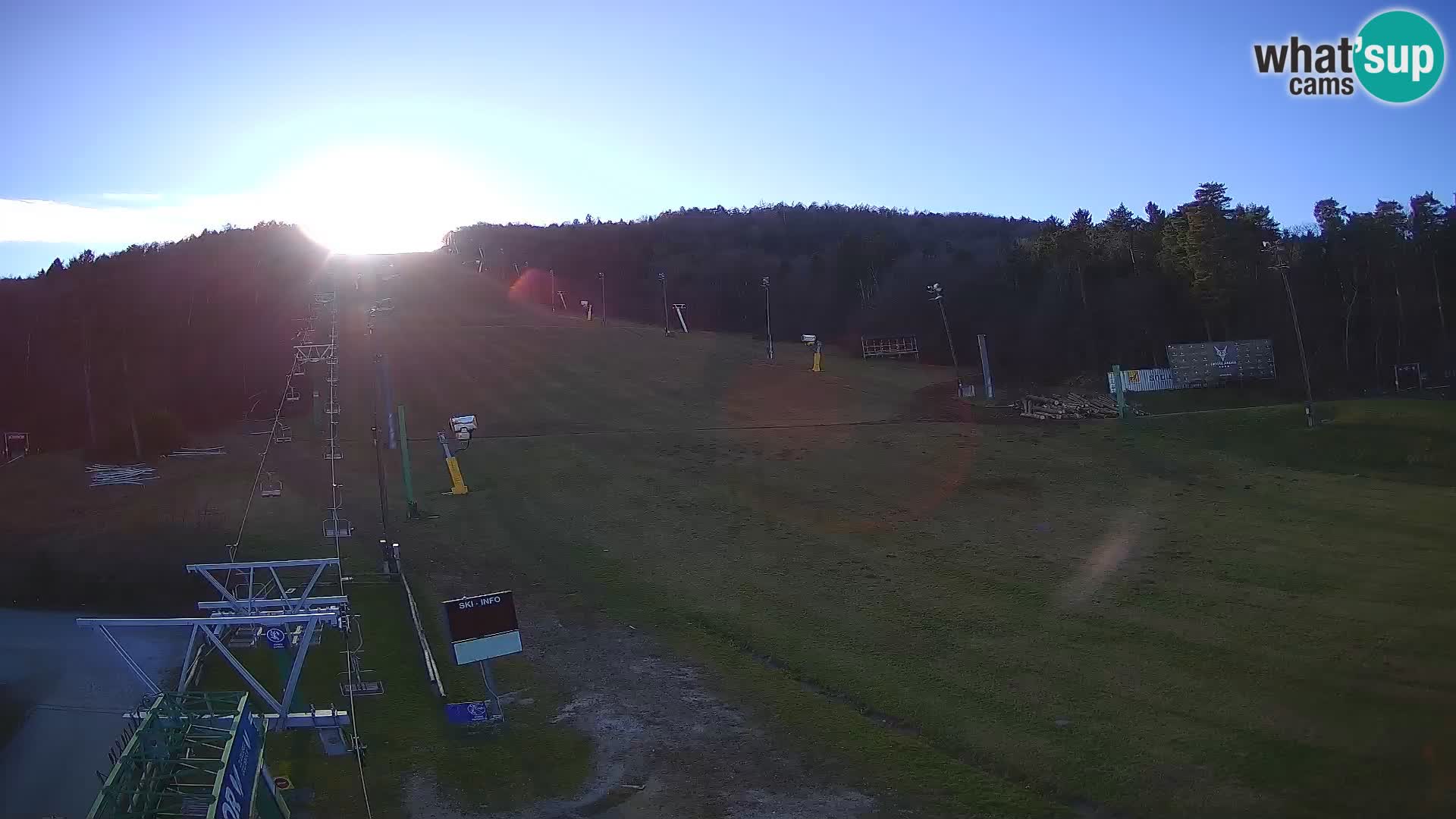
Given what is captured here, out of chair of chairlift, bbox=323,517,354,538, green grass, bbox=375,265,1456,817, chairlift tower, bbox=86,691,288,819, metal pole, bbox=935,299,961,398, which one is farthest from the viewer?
metal pole, bbox=935,299,961,398

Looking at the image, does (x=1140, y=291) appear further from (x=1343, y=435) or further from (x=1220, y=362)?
(x=1343, y=435)

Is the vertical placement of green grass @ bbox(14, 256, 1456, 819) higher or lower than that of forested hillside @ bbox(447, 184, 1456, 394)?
lower

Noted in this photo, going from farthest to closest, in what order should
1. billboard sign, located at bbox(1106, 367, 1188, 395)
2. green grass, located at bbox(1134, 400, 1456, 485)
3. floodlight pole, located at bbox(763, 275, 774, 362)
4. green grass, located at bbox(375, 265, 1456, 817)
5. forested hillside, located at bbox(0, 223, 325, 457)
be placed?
1. floodlight pole, located at bbox(763, 275, 774, 362)
2. forested hillside, located at bbox(0, 223, 325, 457)
3. billboard sign, located at bbox(1106, 367, 1188, 395)
4. green grass, located at bbox(1134, 400, 1456, 485)
5. green grass, located at bbox(375, 265, 1456, 817)

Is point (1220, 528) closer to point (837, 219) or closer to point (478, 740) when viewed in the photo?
point (478, 740)

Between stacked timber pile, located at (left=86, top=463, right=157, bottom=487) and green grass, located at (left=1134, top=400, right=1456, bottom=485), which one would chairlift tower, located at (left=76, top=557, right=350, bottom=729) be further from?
green grass, located at (left=1134, top=400, right=1456, bottom=485)

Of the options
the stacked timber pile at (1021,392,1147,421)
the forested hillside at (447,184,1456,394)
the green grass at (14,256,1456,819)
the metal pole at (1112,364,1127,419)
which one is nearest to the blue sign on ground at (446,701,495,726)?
the green grass at (14,256,1456,819)

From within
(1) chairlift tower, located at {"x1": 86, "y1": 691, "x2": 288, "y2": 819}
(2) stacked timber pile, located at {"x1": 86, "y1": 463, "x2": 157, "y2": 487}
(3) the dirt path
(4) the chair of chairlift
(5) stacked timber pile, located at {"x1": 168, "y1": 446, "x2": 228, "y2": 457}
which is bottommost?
(3) the dirt path

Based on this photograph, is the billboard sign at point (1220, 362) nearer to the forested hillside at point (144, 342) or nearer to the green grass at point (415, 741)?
the green grass at point (415, 741)

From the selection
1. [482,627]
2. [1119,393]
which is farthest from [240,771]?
[1119,393]

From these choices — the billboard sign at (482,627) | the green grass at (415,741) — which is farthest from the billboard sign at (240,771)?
the billboard sign at (482,627)

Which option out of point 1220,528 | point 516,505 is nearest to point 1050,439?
point 1220,528
